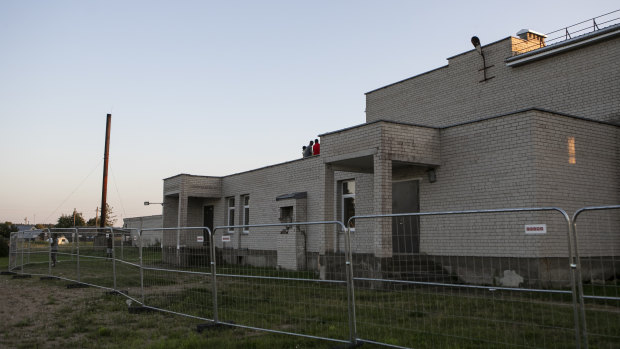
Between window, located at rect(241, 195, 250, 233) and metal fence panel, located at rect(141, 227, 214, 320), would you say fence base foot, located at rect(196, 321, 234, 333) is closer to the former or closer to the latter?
metal fence panel, located at rect(141, 227, 214, 320)

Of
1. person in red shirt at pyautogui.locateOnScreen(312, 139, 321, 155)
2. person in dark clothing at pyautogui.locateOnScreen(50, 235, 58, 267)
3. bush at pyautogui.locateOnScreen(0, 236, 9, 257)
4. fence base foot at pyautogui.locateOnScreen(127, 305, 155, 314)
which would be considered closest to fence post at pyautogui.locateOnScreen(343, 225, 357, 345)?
fence base foot at pyautogui.locateOnScreen(127, 305, 155, 314)

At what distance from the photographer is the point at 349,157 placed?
536 inches

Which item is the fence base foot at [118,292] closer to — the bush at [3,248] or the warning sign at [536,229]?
the warning sign at [536,229]

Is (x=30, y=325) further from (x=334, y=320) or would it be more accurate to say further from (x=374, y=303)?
(x=374, y=303)

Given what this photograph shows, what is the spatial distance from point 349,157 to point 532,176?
4.49 m

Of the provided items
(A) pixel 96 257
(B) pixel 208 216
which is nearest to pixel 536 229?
(A) pixel 96 257

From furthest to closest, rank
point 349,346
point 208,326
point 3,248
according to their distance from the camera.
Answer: point 3,248 → point 208,326 → point 349,346

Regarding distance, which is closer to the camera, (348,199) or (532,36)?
(532,36)

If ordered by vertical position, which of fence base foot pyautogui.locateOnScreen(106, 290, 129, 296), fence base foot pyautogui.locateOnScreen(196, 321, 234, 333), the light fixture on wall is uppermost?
the light fixture on wall

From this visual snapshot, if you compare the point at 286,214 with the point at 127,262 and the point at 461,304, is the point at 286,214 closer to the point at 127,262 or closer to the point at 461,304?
the point at 127,262

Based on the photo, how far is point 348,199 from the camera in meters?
17.6

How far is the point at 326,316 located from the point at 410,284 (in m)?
1.18

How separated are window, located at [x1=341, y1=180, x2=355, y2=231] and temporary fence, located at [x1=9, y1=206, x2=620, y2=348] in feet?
14.5

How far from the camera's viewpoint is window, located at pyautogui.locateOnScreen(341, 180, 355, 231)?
1747 centimetres
